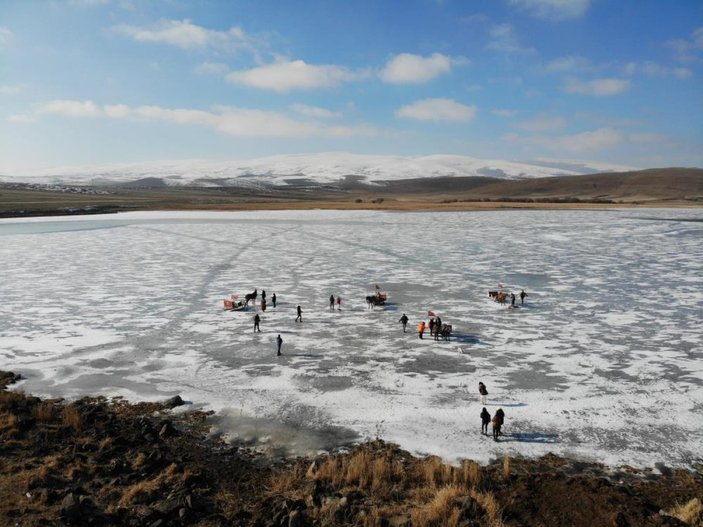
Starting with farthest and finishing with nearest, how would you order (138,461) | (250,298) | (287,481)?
(250,298) < (138,461) < (287,481)

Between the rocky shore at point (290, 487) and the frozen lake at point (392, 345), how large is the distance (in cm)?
79

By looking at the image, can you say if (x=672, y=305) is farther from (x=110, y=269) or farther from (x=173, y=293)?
(x=110, y=269)

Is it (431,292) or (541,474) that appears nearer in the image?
(541,474)

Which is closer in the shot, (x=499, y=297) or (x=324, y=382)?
(x=324, y=382)

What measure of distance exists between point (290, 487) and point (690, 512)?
22.9 feet

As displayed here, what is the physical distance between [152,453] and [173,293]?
1611 cm

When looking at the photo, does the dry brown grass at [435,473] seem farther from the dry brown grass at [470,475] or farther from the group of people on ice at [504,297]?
the group of people on ice at [504,297]

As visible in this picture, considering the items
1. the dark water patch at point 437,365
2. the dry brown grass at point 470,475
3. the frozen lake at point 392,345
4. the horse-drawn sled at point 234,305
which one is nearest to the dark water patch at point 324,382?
the frozen lake at point 392,345

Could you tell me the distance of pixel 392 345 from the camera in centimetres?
1744

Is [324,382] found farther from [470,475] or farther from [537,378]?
[537,378]

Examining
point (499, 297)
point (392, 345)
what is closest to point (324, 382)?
point (392, 345)

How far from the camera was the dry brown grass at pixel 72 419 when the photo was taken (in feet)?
37.9

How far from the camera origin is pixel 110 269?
32312 mm

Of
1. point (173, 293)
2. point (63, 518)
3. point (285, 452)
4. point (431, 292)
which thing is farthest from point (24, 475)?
point (431, 292)
